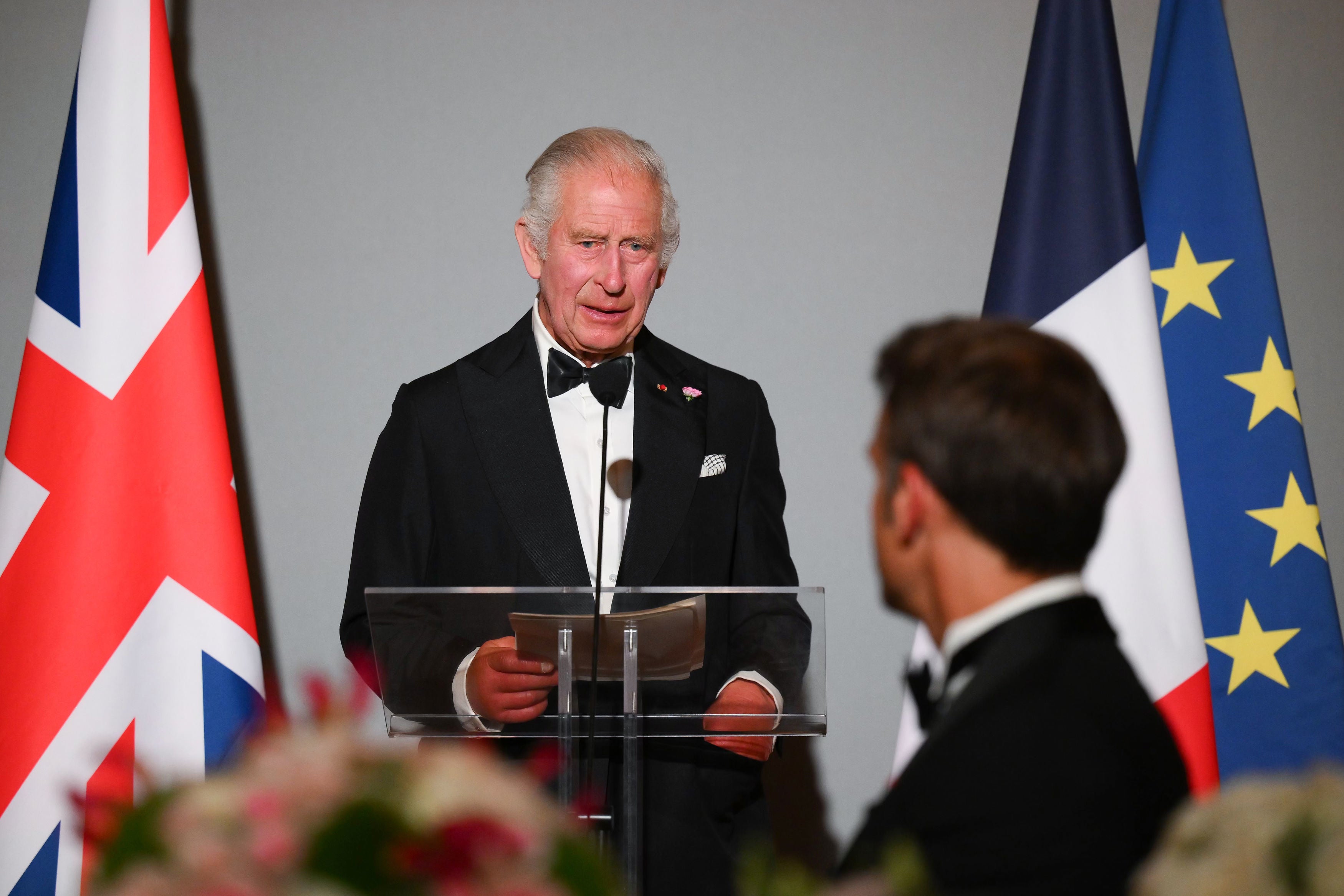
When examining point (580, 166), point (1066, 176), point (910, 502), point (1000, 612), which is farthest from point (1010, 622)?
point (1066, 176)

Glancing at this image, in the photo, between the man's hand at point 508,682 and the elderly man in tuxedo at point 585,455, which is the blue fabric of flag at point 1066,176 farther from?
the man's hand at point 508,682

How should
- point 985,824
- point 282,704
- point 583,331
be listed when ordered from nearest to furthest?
point 985,824 < point 583,331 < point 282,704

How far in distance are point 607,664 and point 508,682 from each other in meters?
0.14

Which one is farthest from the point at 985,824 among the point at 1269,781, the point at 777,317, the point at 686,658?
the point at 777,317

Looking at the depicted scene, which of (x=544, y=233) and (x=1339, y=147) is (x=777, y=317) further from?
(x=1339, y=147)

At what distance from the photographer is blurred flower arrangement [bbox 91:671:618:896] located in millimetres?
512

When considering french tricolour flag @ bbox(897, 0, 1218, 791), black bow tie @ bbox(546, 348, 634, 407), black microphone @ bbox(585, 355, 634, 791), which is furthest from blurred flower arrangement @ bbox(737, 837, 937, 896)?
french tricolour flag @ bbox(897, 0, 1218, 791)

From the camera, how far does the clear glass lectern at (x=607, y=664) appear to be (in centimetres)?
156

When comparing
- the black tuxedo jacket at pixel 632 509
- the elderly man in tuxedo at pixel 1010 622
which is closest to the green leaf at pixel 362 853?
the elderly man in tuxedo at pixel 1010 622

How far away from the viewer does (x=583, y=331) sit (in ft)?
7.50

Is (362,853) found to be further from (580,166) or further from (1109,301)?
(1109,301)

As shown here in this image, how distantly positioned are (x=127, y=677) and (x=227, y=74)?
1.64 metres

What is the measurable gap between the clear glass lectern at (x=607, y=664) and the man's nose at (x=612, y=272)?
0.74 meters

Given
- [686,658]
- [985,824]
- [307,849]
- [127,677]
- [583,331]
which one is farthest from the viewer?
[127,677]
